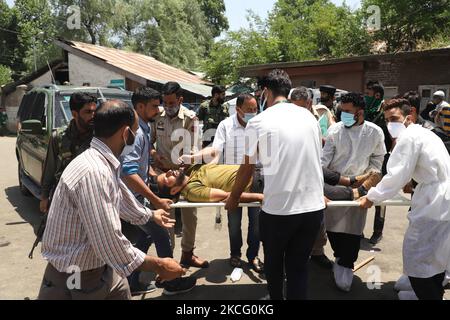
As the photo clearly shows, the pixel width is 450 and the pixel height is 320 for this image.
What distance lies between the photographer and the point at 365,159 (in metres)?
3.64

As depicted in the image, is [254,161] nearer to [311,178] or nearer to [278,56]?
[311,178]

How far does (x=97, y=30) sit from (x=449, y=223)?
25.8 metres

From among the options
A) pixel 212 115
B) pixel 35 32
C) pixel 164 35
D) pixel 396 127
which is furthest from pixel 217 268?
pixel 35 32

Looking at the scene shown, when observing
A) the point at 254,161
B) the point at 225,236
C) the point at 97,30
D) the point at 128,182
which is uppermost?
the point at 97,30

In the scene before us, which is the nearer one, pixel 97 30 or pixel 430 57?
pixel 430 57

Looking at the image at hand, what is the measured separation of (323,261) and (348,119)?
1548mm

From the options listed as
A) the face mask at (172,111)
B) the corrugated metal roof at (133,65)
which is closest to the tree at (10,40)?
the corrugated metal roof at (133,65)

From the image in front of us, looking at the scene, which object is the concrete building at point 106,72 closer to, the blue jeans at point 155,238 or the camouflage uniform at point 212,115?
the camouflage uniform at point 212,115

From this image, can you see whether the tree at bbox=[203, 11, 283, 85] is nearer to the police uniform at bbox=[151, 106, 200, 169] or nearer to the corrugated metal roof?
the corrugated metal roof

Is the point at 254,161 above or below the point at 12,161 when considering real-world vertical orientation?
above

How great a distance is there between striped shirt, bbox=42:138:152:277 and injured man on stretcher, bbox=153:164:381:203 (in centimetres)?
152

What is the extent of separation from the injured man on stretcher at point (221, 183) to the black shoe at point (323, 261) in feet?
3.20

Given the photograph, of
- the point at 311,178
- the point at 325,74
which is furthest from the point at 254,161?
the point at 325,74

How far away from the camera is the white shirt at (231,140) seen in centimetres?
391
